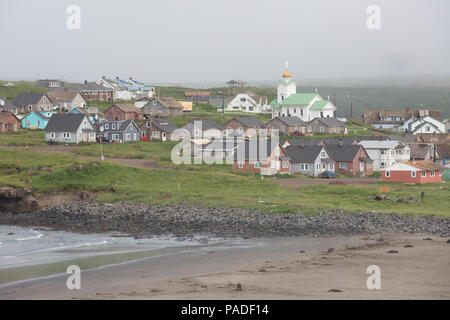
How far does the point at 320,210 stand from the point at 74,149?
38.5 metres

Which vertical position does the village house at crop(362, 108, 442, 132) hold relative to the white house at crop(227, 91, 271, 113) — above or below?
below

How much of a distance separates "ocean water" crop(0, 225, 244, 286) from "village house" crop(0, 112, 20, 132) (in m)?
45.3

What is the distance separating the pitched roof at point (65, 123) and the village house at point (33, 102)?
24.7 m

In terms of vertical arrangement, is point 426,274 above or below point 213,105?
below

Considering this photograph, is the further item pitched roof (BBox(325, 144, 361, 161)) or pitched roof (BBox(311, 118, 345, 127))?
pitched roof (BBox(311, 118, 345, 127))

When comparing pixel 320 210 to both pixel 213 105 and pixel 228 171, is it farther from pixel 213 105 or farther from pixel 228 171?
pixel 213 105

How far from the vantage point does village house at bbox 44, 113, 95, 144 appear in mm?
80438

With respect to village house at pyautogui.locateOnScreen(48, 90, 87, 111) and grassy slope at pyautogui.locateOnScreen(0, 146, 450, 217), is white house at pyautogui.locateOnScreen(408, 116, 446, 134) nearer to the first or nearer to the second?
grassy slope at pyautogui.locateOnScreen(0, 146, 450, 217)

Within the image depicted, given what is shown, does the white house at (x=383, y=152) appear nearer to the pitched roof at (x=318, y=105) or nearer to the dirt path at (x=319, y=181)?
the dirt path at (x=319, y=181)

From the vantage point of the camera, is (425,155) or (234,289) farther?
(425,155)

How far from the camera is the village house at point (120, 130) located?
8369cm

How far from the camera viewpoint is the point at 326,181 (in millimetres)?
61250

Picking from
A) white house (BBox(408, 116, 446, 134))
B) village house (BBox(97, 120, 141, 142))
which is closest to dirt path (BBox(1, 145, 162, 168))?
village house (BBox(97, 120, 141, 142))
